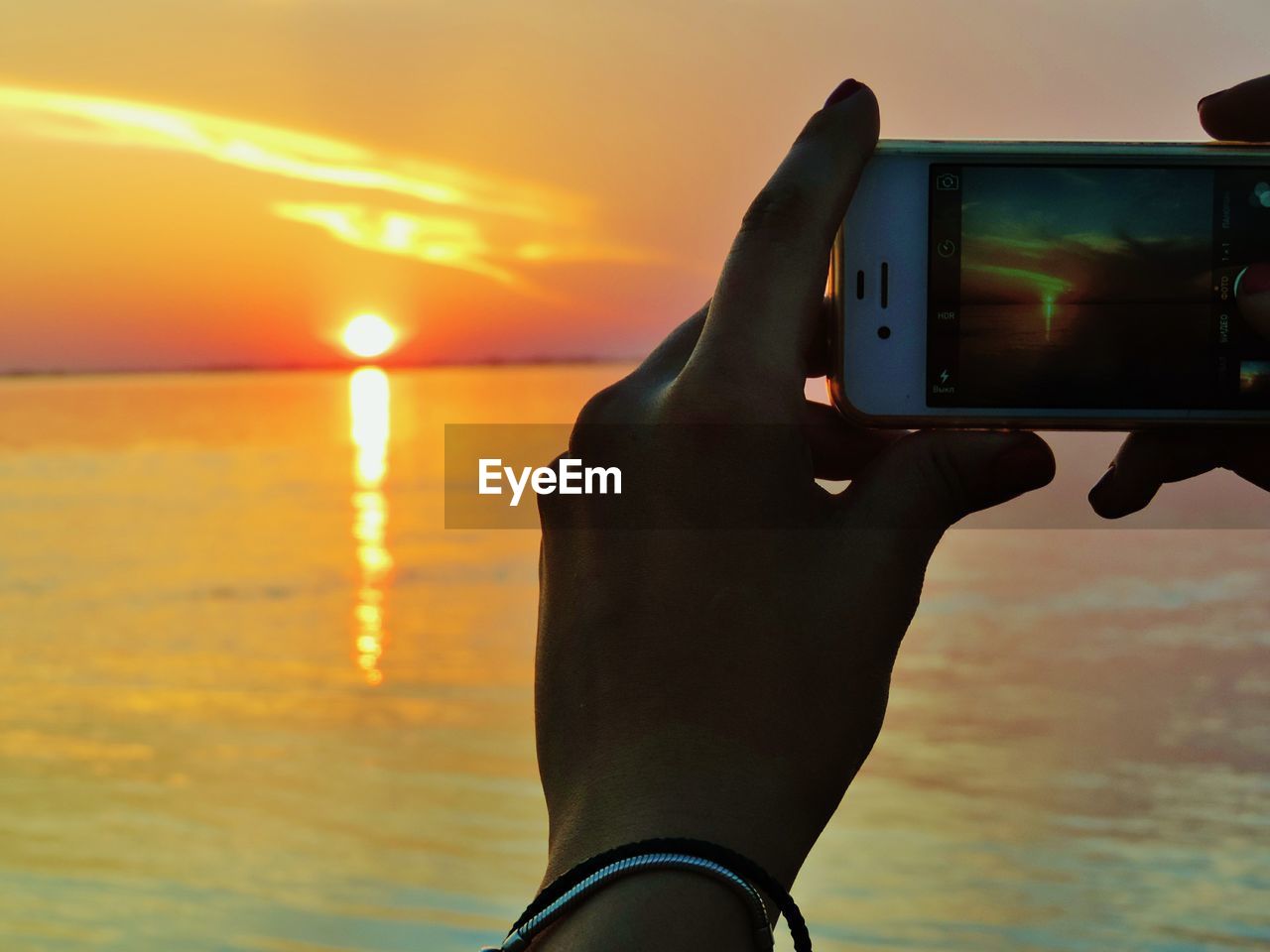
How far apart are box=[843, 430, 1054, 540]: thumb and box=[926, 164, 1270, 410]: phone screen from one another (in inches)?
15.6

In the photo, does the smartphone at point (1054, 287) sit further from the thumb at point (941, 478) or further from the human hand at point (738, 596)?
the human hand at point (738, 596)

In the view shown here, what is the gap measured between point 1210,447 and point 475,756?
559 cm

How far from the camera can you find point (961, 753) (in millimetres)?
6789

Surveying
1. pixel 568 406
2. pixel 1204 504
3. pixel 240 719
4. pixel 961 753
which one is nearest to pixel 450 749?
pixel 240 719

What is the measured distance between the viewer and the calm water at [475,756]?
512 cm

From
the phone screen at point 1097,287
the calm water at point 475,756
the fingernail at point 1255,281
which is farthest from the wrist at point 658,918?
the calm water at point 475,756

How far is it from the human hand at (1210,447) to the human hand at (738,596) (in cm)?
66

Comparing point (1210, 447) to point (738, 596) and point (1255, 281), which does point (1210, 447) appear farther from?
point (738, 596)

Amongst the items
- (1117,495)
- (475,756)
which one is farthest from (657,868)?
(475,756)

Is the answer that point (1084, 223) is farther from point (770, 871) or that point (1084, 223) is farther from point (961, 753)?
point (961, 753)

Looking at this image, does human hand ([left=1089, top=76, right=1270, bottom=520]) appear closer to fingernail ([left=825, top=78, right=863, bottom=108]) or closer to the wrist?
fingernail ([left=825, top=78, right=863, bottom=108])

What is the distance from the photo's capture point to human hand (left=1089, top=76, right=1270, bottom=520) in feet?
6.48

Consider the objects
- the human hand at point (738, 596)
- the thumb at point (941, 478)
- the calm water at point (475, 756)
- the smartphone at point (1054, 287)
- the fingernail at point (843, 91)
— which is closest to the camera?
the human hand at point (738, 596)

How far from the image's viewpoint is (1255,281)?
198cm
